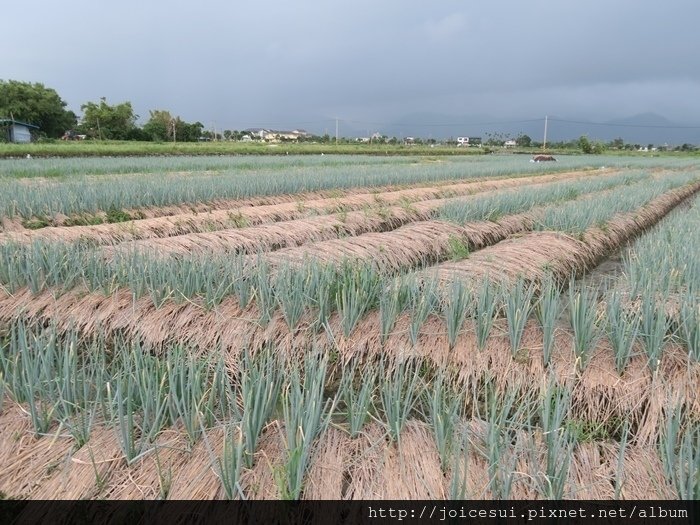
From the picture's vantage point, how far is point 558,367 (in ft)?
8.09

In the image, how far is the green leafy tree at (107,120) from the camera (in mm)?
45188

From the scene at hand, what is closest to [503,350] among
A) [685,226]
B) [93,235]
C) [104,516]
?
[104,516]

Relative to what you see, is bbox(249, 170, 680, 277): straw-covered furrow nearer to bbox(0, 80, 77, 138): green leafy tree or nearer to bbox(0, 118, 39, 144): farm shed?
bbox(0, 118, 39, 144): farm shed

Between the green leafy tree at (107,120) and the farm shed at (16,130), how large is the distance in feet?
16.0

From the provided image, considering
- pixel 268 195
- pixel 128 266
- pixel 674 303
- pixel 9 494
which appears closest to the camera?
pixel 9 494

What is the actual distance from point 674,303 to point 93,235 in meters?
5.97

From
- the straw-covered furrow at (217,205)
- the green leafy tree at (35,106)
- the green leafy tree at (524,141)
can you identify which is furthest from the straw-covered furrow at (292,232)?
the green leafy tree at (524,141)

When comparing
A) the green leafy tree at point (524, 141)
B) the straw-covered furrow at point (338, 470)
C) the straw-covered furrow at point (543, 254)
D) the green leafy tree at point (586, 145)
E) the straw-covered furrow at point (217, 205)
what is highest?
the green leafy tree at point (524, 141)

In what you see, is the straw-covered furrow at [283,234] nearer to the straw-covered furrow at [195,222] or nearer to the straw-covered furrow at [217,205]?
the straw-covered furrow at [195,222]

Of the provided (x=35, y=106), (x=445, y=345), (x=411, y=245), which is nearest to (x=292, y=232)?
(x=411, y=245)

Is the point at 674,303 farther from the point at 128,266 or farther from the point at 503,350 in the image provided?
the point at 128,266

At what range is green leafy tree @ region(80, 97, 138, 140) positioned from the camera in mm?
45188

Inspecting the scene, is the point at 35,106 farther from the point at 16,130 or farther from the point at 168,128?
the point at 168,128

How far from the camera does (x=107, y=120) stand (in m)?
45.6
